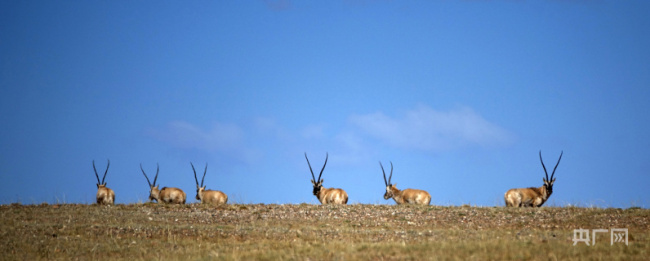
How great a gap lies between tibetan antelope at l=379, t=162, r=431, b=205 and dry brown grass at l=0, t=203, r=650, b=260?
23.2 feet

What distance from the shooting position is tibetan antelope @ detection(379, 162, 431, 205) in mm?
35938

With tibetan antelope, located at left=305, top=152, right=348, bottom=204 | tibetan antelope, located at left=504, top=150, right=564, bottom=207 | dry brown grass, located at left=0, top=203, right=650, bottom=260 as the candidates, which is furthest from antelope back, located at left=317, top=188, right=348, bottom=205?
tibetan antelope, located at left=504, top=150, right=564, bottom=207

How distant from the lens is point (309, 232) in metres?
21.2

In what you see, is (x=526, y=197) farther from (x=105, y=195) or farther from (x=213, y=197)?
(x=105, y=195)

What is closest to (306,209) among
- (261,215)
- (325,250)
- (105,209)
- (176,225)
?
(261,215)

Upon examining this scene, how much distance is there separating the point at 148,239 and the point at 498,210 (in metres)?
14.9

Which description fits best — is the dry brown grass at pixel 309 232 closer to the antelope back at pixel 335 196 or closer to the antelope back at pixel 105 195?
the antelope back at pixel 335 196

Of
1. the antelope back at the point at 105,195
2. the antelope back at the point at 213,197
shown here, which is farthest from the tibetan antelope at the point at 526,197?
the antelope back at the point at 105,195

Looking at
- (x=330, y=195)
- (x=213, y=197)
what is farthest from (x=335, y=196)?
(x=213, y=197)

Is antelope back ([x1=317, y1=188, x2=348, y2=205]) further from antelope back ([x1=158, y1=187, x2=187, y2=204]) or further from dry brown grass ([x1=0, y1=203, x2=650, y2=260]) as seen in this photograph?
antelope back ([x1=158, y1=187, x2=187, y2=204])

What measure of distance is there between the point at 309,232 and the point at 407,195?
1678 centimetres

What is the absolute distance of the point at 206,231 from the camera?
2147 cm

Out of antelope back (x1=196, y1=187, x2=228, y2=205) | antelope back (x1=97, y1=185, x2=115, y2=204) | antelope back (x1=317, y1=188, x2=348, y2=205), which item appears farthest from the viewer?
antelope back (x1=196, y1=187, x2=228, y2=205)

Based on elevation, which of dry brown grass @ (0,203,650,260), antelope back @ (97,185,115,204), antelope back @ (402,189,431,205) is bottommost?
dry brown grass @ (0,203,650,260)
